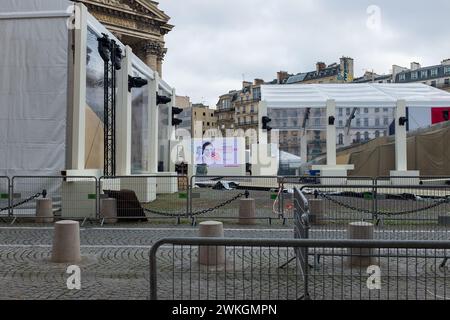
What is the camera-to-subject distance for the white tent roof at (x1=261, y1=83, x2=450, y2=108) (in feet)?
87.7

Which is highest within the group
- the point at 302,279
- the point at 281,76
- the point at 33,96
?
the point at 281,76

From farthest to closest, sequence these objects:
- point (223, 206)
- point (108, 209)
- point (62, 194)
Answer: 1. point (223, 206)
2. point (62, 194)
3. point (108, 209)

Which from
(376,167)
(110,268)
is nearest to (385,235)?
(110,268)

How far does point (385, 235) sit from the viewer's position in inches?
397

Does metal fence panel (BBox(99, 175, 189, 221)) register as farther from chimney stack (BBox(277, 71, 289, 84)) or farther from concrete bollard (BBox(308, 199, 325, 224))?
chimney stack (BBox(277, 71, 289, 84))

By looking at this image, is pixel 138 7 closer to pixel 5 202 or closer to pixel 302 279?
pixel 5 202

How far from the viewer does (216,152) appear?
128 feet

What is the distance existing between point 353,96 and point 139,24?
121 feet

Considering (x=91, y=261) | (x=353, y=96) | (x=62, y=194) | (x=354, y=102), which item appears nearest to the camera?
(x=91, y=261)

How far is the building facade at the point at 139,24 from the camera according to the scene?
54656mm

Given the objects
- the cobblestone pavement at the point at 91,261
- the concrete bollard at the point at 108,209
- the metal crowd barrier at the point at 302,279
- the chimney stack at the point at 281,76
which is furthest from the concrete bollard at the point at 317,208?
the chimney stack at the point at 281,76

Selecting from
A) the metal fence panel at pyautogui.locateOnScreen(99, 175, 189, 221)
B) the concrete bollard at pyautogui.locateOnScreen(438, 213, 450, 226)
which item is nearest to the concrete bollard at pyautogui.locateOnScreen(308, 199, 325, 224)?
the concrete bollard at pyautogui.locateOnScreen(438, 213, 450, 226)

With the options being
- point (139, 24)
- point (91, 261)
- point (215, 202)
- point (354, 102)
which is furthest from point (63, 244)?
point (139, 24)
